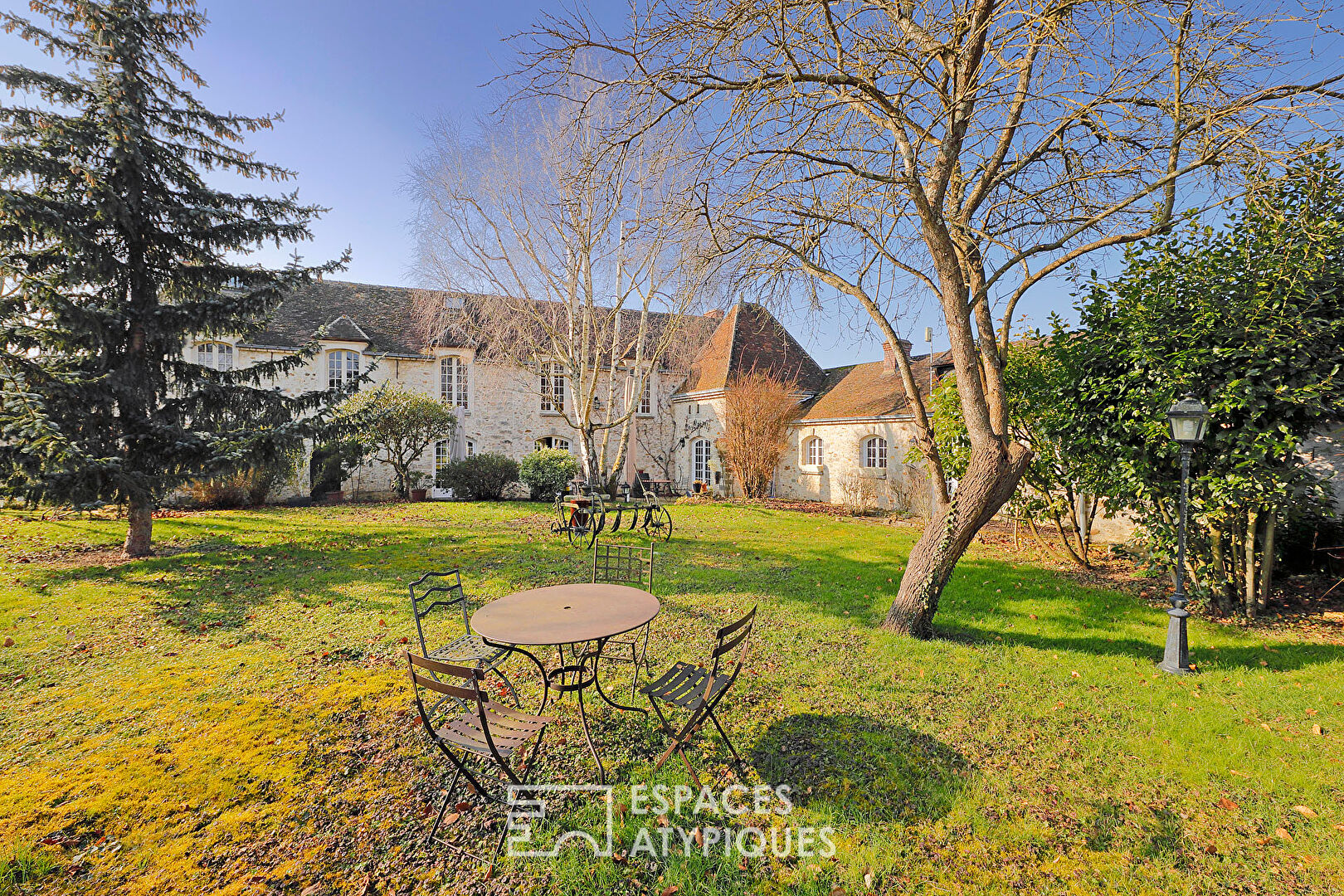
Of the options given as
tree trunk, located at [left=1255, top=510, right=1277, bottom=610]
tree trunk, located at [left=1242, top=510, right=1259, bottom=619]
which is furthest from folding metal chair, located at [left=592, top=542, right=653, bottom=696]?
tree trunk, located at [left=1255, top=510, right=1277, bottom=610]

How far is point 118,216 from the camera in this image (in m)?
8.36

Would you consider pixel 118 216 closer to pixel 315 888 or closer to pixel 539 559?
pixel 539 559

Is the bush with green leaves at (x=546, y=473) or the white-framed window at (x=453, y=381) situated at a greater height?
the white-framed window at (x=453, y=381)

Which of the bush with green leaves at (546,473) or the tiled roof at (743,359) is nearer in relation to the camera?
the bush with green leaves at (546,473)

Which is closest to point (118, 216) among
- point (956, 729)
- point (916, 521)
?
point (956, 729)

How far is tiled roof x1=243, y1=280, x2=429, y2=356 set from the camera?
1864cm

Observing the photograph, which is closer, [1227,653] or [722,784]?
[722,784]

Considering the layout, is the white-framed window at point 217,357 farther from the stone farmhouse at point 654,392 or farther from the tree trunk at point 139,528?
the tree trunk at point 139,528

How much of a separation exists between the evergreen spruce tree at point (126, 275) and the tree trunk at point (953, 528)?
981cm

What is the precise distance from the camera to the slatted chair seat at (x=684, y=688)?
3400 mm

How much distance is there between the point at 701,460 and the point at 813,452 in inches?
172

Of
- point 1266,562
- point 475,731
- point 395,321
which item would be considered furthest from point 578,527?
point 395,321

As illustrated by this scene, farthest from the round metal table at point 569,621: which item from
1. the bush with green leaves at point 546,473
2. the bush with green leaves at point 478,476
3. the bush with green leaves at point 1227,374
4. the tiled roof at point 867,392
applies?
the tiled roof at point 867,392

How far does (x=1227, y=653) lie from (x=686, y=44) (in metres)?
7.45
